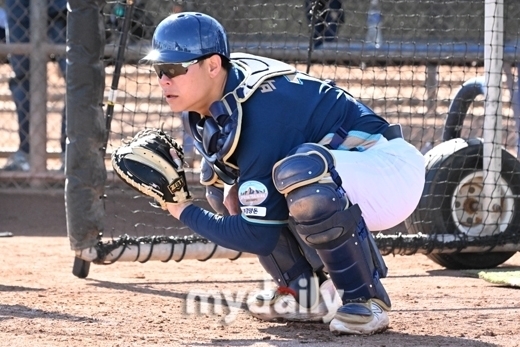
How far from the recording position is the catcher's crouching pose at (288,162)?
3.53 meters

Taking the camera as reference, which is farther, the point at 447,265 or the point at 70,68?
the point at 447,265

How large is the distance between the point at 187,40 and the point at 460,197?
8.79ft

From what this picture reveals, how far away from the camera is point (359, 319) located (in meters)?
3.66

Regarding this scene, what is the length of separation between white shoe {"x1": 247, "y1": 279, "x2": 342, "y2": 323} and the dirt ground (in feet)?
0.17

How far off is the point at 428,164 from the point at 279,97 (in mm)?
2349

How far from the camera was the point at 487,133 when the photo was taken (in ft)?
18.7

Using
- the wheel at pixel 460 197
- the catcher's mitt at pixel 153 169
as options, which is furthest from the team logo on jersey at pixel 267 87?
the wheel at pixel 460 197

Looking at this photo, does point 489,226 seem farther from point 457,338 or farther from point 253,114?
point 253,114

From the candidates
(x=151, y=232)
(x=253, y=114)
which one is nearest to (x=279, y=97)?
(x=253, y=114)

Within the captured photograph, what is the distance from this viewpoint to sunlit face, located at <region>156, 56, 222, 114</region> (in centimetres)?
367

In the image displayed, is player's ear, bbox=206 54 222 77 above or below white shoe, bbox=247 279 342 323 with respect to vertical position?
above
